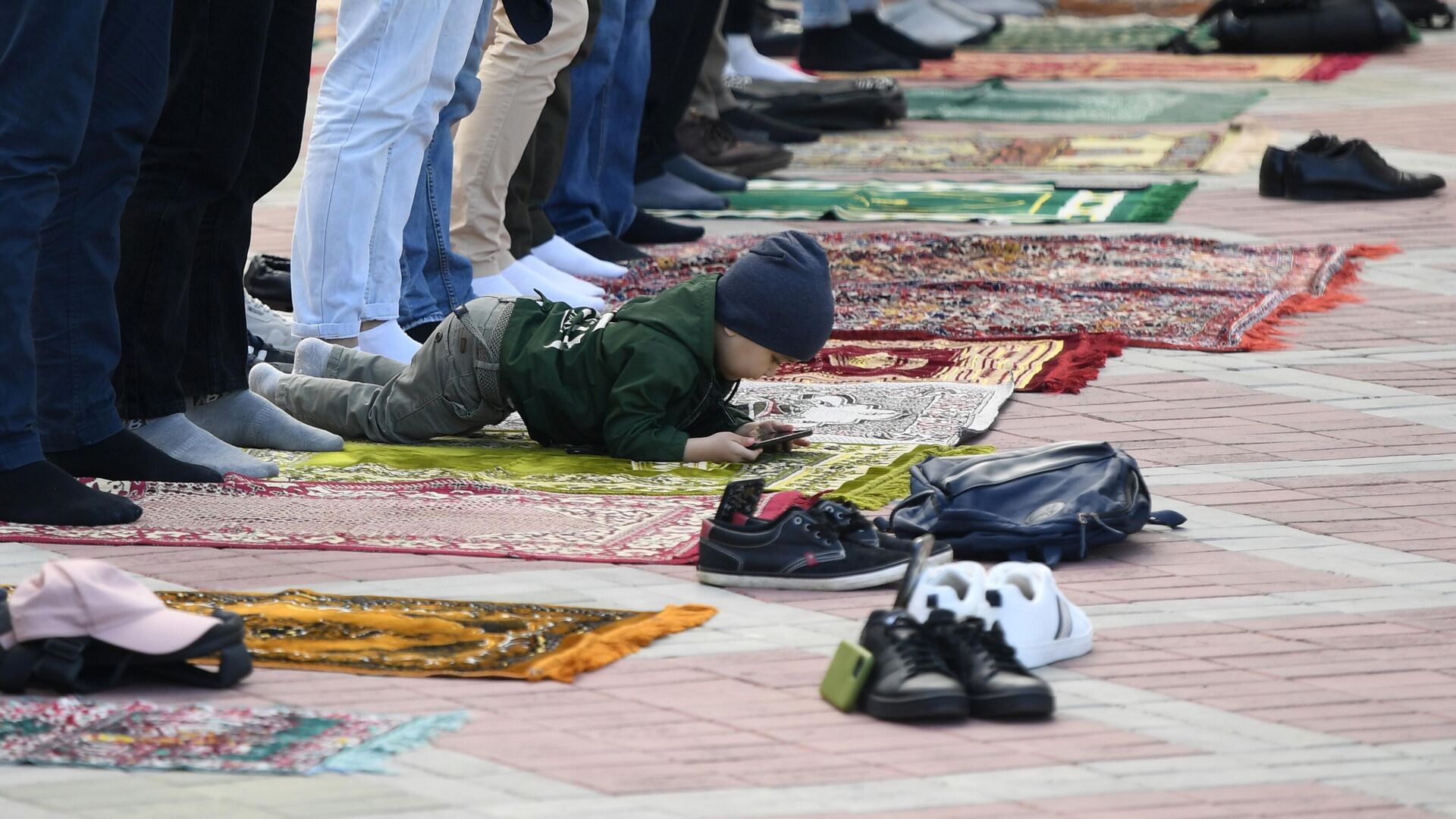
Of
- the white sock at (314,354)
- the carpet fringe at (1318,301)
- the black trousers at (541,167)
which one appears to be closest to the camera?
the white sock at (314,354)

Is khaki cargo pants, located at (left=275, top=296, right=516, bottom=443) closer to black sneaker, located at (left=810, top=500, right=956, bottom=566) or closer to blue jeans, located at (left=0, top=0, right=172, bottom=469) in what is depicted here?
blue jeans, located at (left=0, top=0, right=172, bottom=469)

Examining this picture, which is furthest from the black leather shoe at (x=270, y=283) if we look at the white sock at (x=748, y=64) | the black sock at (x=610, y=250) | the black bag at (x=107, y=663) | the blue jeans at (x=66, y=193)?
the white sock at (x=748, y=64)

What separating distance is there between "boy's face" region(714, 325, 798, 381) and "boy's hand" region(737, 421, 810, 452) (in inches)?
4.4

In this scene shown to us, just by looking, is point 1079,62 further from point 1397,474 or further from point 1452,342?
point 1397,474

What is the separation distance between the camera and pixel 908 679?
304cm

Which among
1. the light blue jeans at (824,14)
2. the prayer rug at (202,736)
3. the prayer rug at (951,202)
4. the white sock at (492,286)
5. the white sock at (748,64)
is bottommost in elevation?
the prayer rug at (951,202)

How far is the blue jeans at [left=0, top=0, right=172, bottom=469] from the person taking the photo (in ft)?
12.4

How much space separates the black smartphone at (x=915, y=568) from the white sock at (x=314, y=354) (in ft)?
6.16

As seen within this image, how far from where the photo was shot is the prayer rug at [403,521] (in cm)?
391

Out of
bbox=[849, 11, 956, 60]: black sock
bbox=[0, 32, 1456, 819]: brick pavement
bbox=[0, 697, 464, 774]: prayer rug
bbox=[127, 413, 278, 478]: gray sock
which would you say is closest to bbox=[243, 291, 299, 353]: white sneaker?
bbox=[127, 413, 278, 478]: gray sock

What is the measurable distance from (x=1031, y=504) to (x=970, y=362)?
175 cm

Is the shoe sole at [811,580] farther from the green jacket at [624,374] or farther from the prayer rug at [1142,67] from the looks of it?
the prayer rug at [1142,67]

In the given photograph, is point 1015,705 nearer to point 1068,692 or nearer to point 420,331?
point 1068,692

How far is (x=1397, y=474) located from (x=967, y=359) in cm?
150
